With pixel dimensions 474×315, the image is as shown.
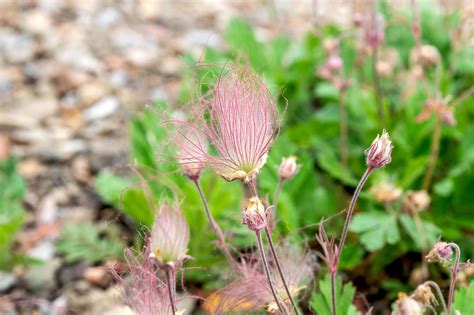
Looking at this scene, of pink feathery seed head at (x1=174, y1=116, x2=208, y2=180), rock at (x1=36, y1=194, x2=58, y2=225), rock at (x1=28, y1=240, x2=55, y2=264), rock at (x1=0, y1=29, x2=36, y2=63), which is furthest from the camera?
rock at (x1=0, y1=29, x2=36, y2=63)

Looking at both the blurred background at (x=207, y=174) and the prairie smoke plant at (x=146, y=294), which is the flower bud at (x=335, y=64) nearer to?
the blurred background at (x=207, y=174)

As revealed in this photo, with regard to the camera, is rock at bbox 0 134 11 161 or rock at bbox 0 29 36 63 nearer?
rock at bbox 0 134 11 161

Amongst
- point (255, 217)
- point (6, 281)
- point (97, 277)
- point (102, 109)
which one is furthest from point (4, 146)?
point (255, 217)

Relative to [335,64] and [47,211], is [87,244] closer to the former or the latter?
[47,211]

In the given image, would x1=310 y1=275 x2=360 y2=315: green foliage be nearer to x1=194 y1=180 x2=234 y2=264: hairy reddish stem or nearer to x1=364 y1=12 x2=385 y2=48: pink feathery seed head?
x1=194 y1=180 x2=234 y2=264: hairy reddish stem

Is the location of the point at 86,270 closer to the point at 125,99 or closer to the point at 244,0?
the point at 125,99

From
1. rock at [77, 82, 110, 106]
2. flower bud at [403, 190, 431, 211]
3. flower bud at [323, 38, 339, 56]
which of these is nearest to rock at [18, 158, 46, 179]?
rock at [77, 82, 110, 106]

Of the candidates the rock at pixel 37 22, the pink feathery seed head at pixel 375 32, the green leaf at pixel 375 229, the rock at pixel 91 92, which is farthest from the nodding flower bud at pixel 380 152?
the rock at pixel 37 22

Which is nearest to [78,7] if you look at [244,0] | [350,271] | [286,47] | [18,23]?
[18,23]
